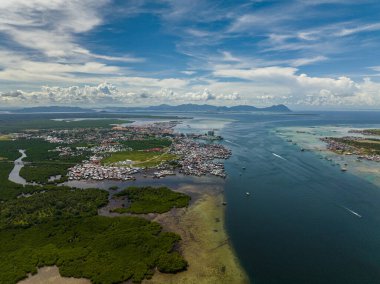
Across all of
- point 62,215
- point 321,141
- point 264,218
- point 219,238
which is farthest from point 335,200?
point 321,141

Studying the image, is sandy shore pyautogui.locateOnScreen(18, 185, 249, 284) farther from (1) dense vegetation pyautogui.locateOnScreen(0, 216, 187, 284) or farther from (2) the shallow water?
(2) the shallow water

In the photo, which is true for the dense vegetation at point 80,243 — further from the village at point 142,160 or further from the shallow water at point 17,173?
the village at point 142,160

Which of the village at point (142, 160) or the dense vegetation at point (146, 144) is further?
the dense vegetation at point (146, 144)

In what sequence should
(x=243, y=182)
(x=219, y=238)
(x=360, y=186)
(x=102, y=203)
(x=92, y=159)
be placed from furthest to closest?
(x=92, y=159), (x=243, y=182), (x=360, y=186), (x=102, y=203), (x=219, y=238)

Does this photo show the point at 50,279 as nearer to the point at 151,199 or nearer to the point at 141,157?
the point at 151,199

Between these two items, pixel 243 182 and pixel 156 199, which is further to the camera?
pixel 243 182

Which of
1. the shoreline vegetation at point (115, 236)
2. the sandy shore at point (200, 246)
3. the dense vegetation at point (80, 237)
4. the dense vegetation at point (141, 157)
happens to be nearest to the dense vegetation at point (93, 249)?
the dense vegetation at point (80, 237)

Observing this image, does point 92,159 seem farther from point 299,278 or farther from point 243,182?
point 299,278
